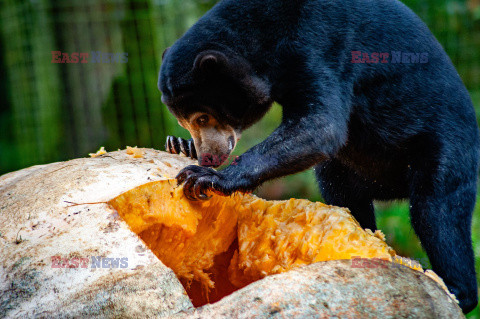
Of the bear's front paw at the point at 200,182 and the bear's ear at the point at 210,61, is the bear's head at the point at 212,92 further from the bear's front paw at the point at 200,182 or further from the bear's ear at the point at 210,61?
the bear's front paw at the point at 200,182

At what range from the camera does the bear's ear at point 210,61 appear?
325 centimetres

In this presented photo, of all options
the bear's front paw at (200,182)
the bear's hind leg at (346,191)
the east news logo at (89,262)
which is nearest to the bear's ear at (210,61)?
the bear's front paw at (200,182)

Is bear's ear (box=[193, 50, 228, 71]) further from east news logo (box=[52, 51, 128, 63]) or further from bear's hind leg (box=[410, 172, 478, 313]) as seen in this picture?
east news logo (box=[52, 51, 128, 63])

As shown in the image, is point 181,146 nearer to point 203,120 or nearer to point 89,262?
point 203,120

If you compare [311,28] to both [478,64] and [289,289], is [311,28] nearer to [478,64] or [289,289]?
[289,289]

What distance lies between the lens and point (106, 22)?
5266 millimetres

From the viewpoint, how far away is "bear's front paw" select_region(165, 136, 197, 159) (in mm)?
3555

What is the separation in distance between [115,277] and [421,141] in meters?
2.31

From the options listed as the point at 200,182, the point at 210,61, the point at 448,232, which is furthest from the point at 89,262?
the point at 448,232

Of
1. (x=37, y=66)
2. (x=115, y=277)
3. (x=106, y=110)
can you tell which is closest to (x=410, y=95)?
(x=115, y=277)

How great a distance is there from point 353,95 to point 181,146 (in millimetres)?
1144

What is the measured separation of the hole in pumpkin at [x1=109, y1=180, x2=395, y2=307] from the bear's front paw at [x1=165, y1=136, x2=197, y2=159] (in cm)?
88

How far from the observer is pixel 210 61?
10.7ft

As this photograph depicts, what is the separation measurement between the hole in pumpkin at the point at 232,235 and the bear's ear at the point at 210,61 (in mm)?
898
